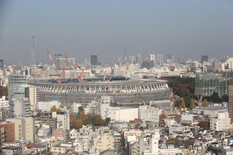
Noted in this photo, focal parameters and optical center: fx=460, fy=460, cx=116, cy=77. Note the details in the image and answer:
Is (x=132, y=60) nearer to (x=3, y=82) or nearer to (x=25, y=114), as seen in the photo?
(x=3, y=82)

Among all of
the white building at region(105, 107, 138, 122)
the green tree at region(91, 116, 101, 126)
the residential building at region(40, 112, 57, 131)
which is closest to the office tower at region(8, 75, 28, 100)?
the white building at region(105, 107, 138, 122)

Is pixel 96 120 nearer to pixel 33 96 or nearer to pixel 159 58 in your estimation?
pixel 33 96

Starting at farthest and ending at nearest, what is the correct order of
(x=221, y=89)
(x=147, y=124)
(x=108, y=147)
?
(x=221, y=89)
(x=147, y=124)
(x=108, y=147)

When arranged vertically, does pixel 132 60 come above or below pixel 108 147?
above

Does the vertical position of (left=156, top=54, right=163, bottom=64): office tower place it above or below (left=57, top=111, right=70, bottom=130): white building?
above

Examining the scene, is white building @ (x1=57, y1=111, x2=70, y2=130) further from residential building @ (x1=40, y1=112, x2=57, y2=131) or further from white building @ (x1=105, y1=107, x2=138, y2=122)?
white building @ (x1=105, y1=107, x2=138, y2=122)

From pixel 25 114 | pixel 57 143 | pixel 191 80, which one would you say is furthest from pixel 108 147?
pixel 191 80

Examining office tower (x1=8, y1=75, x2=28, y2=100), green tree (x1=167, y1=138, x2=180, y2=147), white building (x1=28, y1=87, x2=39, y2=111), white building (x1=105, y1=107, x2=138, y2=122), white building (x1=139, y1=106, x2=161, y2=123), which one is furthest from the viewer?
office tower (x1=8, y1=75, x2=28, y2=100)
